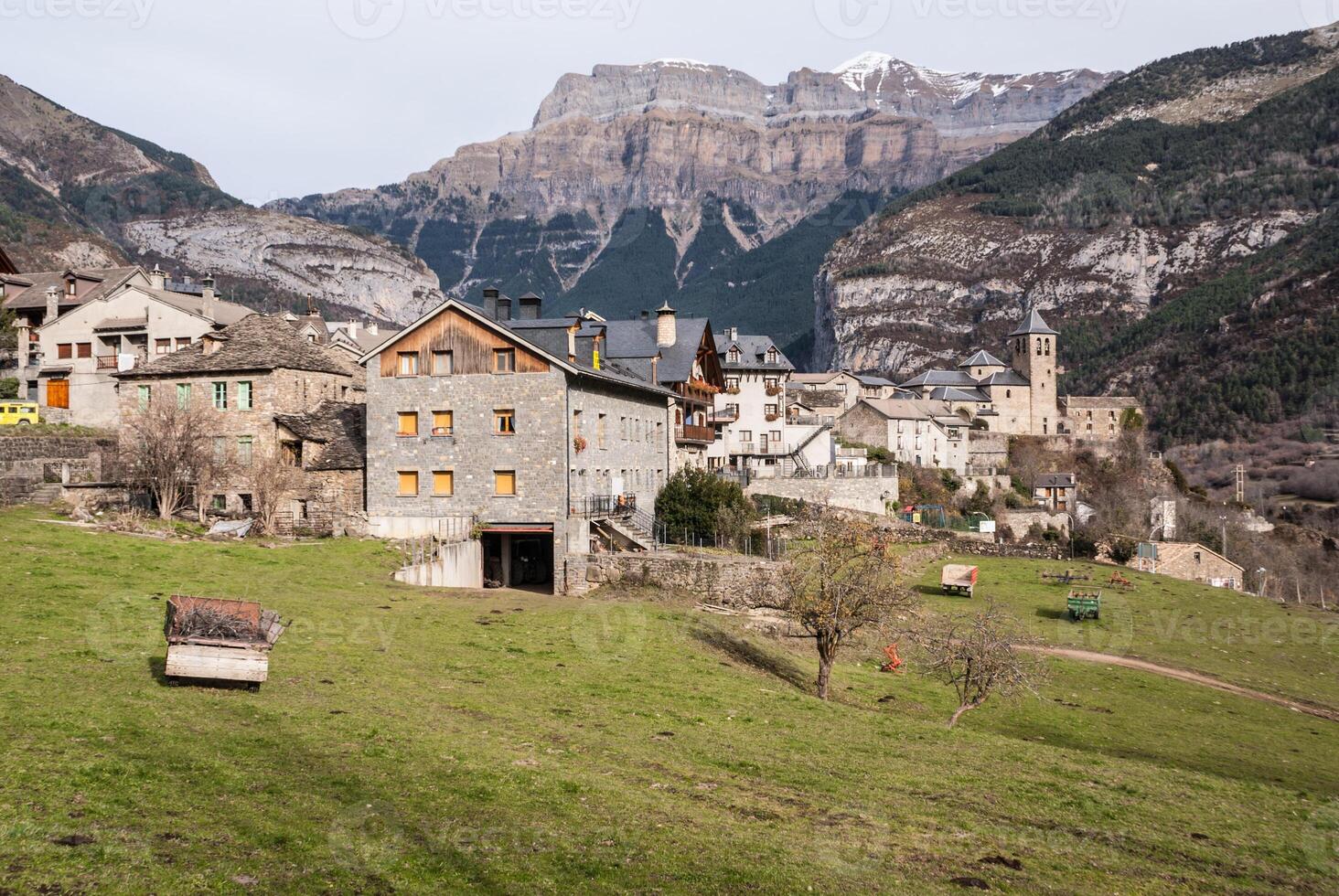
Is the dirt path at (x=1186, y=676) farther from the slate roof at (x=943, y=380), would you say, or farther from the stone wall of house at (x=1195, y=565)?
the slate roof at (x=943, y=380)

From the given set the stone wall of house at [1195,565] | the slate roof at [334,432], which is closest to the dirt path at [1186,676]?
the slate roof at [334,432]

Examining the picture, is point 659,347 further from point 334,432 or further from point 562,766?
point 562,766

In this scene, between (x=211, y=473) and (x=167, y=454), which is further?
(x=211, y=473)

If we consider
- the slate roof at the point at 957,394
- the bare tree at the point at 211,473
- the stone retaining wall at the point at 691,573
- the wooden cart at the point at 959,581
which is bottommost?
the wooden cart at the point at 959,581

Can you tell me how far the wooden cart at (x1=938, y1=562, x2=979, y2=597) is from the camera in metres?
42.6

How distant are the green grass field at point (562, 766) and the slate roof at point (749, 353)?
5290 centimetres

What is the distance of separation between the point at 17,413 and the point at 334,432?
741 inches

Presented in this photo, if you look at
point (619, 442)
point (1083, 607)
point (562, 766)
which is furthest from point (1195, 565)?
point (562, 766)

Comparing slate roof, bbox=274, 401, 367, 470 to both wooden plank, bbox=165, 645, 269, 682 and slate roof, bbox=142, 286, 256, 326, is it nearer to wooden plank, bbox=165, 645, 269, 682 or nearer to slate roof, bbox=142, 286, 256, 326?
slate roof, bbox=142, 286, 256, 326

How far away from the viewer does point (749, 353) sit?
8281cm

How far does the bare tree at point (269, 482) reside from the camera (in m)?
37.7

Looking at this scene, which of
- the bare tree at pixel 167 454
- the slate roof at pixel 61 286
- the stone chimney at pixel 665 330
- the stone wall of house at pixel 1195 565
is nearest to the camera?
the bare tree at pixel 167 454

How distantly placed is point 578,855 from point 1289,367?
175 metres

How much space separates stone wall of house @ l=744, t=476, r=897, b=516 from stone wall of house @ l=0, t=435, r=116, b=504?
1536 inches
